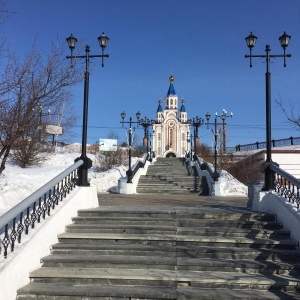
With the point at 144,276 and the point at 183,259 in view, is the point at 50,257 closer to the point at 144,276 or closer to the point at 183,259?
the point at 144,276

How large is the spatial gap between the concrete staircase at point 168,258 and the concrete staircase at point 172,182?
41.6 feet

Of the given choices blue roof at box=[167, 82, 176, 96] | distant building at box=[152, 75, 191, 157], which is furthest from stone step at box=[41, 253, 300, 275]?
blue roof at box=[167, 82, 176, 96]

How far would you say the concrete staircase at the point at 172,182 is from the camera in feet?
69.9

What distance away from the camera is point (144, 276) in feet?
18.8

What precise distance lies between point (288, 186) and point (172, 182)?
14686mm

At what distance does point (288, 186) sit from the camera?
8547 mm

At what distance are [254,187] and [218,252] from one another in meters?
4.30

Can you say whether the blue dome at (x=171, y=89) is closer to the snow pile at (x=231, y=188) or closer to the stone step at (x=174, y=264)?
the snow pile at (x=231, y=188)

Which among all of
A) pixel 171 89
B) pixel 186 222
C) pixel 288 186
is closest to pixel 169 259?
pixel 186 222

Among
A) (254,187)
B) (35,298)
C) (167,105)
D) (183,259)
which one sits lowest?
(35,298)

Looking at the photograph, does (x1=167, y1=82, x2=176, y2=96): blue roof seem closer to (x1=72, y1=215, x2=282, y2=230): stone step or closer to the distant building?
the distant building

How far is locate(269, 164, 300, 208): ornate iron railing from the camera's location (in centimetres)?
756

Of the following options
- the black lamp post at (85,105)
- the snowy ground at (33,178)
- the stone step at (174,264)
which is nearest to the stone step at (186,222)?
the stone step at (174,264)

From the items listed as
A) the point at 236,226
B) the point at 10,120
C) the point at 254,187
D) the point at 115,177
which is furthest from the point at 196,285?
the point at 115,177
